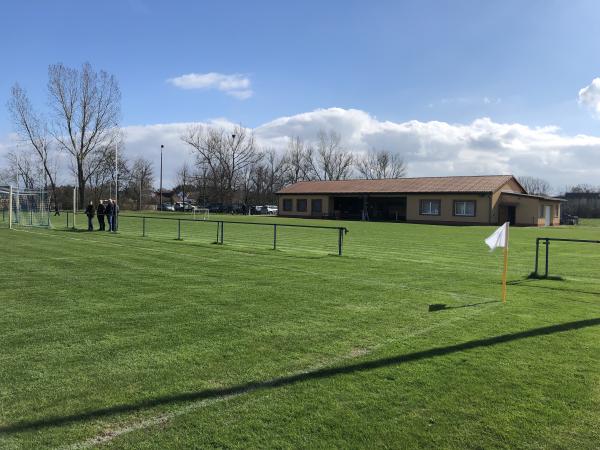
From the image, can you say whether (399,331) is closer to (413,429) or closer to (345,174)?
(413,429)

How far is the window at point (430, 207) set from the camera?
5234 cm

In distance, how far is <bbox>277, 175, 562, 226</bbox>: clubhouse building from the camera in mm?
49281

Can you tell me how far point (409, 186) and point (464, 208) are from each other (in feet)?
28.1

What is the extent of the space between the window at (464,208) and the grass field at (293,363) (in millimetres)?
40323

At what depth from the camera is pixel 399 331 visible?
21.5 ft

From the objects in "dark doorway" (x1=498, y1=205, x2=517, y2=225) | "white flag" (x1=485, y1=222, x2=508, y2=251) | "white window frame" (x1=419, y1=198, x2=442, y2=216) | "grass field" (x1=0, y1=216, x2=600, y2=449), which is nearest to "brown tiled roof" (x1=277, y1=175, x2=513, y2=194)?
"white window frame" (x1=419, y1=198, x2=442, y2=216)

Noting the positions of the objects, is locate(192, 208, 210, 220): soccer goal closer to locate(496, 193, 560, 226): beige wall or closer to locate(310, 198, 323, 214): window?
locate(310, 198, 323, 214): window

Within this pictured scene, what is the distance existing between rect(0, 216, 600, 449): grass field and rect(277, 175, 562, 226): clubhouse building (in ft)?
133

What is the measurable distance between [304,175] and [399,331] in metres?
94.5

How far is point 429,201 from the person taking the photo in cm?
5319

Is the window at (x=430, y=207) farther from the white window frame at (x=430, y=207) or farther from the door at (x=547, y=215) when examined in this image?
the door at (x=547, y=215)

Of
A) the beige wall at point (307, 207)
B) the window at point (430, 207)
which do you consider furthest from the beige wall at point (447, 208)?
the beige wall at point (307, 207)

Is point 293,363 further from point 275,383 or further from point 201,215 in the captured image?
point 201,215

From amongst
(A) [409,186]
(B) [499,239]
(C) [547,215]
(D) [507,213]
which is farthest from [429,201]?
(B) [499,239]
